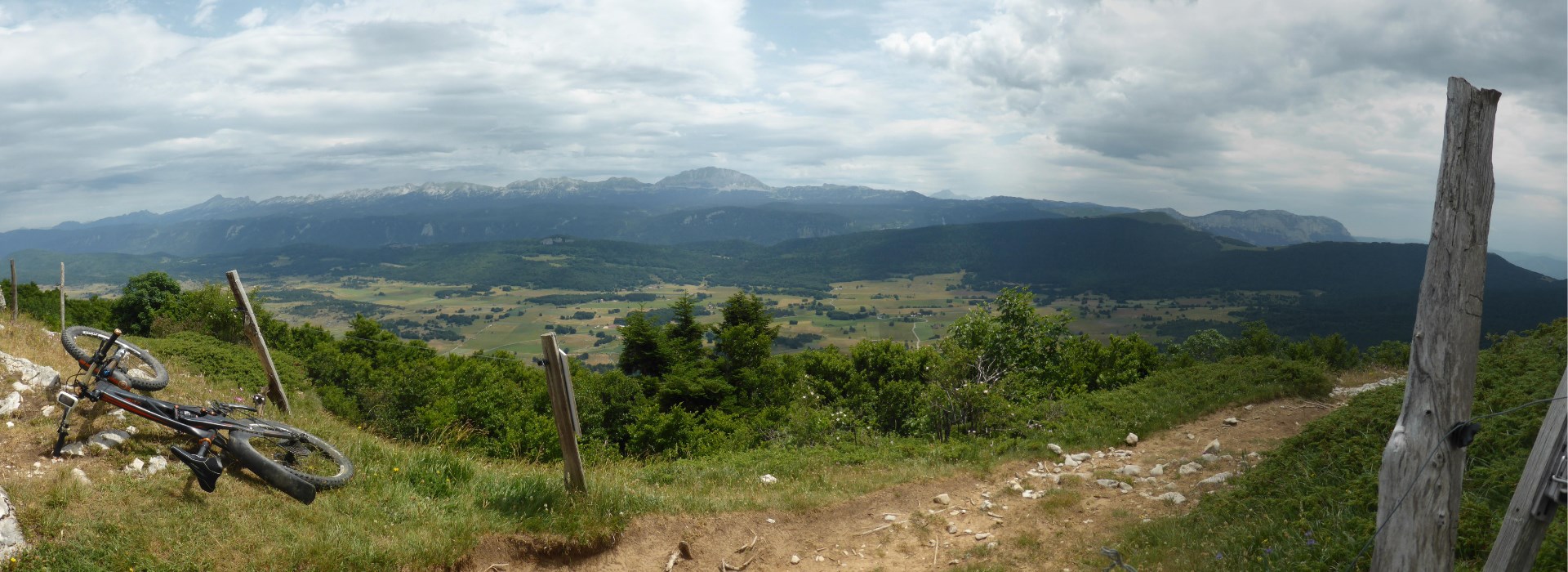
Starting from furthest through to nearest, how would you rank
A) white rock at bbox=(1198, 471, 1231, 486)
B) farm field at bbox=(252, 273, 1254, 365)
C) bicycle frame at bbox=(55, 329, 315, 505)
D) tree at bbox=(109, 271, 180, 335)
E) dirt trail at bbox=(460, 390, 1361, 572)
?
farm field at bbox=(252, 273, 1254, 365) → tree at bbox=(109, 271, 180, 335) → white rock at bbox=(1198, 471, 1231, 486) → dirt trail at bbox=(460, 390, 1361, 572) → bicycle frame at bbox=(55, 329, 315, 505)

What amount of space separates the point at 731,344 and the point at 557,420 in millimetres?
22417

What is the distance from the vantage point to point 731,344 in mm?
30719

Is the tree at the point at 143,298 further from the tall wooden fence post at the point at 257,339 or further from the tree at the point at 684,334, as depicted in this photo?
the tall wooden fence post at the point at 257,339

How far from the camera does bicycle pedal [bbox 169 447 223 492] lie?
23.8 feet

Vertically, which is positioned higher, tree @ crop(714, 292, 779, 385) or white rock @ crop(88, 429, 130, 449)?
white rock @ crop(88, 429, 130, 449)

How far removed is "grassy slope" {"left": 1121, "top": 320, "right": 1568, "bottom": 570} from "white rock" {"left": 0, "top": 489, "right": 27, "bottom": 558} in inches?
423

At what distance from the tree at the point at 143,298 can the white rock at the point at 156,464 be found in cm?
4298

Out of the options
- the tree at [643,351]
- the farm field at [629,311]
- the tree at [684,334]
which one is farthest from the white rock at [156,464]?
the farm field at [629,311]

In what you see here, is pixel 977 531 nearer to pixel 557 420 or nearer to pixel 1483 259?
pixel 557 420

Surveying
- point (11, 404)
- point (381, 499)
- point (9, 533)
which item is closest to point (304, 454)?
point (381, 499)

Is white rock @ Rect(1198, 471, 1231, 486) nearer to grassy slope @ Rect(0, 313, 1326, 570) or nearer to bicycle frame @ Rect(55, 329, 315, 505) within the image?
grassy slope @ Rect(0, 313, 1326, 570)

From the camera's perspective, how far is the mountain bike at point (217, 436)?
772 cm

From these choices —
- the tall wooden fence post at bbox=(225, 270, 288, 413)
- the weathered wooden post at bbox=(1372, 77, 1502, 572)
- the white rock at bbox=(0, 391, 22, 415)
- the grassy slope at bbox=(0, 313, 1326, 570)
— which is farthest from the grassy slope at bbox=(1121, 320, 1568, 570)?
the white rock at bbox=(0, 391, 22, 415)

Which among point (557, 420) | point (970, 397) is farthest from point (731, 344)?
point (557, 420)
